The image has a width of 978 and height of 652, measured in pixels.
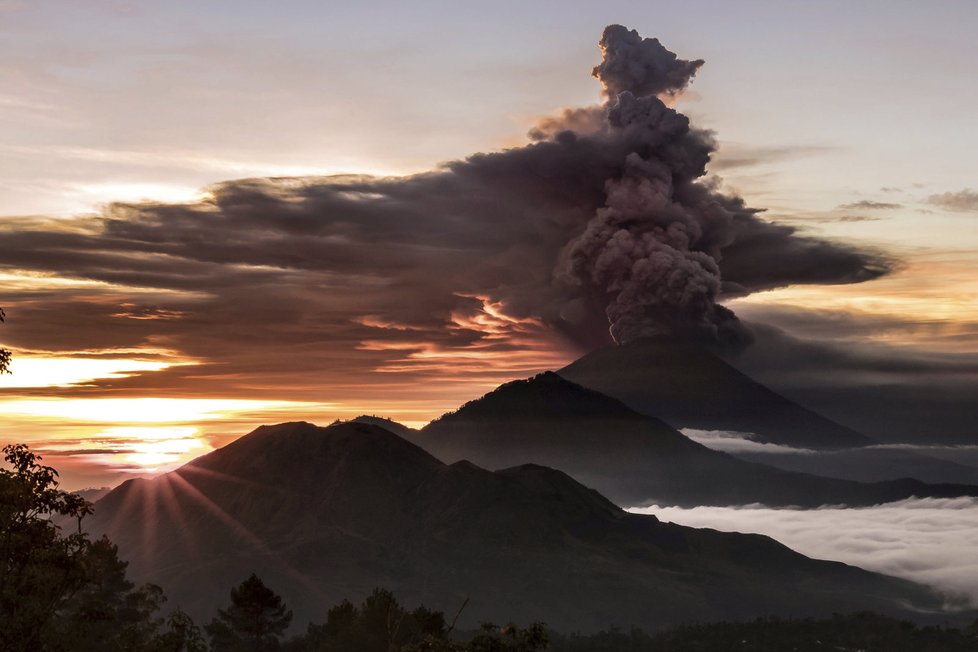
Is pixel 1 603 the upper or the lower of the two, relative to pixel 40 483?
lower

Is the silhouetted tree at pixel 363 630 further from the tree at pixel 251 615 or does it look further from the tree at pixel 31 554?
the tree at pixel 31 554

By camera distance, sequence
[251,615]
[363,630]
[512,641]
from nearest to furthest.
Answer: [512,641]
[363,630]
[251,615]

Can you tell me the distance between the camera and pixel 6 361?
102ft

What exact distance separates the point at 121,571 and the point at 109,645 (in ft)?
153

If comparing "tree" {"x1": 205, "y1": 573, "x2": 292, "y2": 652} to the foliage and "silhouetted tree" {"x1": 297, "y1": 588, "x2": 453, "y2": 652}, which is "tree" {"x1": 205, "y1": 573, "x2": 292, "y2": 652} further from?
the foliage

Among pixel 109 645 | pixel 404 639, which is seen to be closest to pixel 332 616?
pixel 404 639

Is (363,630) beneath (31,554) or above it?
beneath

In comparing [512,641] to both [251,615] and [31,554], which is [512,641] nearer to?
[31,554]

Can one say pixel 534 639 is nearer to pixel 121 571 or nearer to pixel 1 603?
pixel 1 603

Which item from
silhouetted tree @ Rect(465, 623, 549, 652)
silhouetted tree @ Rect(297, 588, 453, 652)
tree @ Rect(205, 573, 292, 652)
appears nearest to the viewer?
silhouetted tree @ Rect(465, 623, 549, 652)

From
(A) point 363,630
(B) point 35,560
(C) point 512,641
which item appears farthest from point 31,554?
(A) point 363,630

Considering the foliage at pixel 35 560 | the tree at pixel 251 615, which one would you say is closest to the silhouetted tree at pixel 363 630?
the tree at pixel 251 615

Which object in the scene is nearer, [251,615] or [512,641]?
[512,641]

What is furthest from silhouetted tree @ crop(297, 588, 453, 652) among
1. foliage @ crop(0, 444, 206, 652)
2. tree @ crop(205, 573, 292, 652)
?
foliage @ crop(0, 444, 206, 652)
